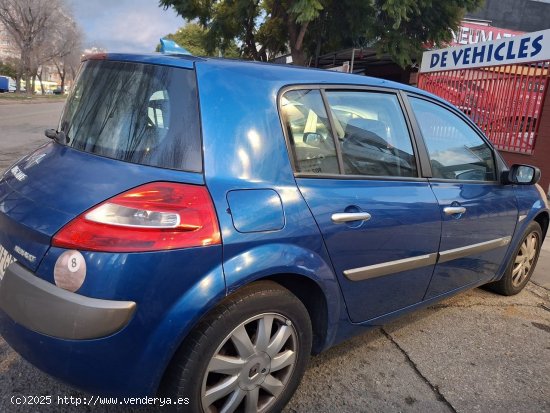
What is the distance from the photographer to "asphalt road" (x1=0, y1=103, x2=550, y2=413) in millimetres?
2469

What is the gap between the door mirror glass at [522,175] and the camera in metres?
3.36

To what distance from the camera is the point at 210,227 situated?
1.87m

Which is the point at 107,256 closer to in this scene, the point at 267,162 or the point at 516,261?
the point at 267,162

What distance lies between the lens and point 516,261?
3955 mm

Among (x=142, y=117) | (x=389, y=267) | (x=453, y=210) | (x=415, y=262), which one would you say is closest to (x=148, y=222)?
(x=142, y=117)

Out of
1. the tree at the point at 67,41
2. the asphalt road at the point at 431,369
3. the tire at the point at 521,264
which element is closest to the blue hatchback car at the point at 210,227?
the asphalt road at the point at 431,369

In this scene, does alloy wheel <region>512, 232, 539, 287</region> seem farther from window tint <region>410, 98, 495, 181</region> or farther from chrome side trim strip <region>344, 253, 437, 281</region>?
chrome side trim strip <region>344, 253, 437, 281</region>

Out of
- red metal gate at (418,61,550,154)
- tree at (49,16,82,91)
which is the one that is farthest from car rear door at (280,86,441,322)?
tree at (49,16,82,91)

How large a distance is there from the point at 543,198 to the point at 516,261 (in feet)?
1.88

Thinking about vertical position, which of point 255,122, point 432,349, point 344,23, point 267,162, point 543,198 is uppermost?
point 344,23

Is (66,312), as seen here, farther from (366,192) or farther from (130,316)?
(366,192)

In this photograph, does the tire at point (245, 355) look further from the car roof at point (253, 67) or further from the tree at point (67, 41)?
the tree at point (67, 41)

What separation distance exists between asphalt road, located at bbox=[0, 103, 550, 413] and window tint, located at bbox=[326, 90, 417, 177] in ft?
3.80

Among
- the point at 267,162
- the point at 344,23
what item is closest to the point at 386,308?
the point at 267,162
